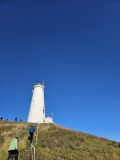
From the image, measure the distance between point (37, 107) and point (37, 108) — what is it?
0.92 ft

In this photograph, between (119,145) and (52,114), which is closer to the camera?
(119,145)

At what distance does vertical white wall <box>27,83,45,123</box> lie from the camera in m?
49.3

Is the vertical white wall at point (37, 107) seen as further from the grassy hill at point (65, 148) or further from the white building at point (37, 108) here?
the grassy hill at point (65, 148)

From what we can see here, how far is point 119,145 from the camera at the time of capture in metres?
23.4

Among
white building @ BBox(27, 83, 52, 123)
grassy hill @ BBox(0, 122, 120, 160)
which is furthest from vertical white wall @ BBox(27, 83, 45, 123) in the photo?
grassy hill @ BBox(0, 122, 120, 160)

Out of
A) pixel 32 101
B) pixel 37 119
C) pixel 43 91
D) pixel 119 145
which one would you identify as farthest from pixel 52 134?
pixel 43 91

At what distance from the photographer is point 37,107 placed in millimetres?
50375

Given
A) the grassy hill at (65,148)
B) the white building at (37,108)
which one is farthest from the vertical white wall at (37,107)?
the grassy hill at (65,148)

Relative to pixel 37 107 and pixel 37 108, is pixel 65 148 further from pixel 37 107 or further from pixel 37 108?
pixel 37 107

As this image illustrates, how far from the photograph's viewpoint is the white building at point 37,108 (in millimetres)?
49219

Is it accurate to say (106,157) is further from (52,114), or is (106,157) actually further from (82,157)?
(52,114)

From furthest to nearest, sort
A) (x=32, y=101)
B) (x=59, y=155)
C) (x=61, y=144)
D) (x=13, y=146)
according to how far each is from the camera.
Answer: (x=32, y=101)
(x=61, y=144)
(x=59, y=155)
(x=13, y=146)

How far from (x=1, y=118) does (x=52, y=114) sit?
1321cm

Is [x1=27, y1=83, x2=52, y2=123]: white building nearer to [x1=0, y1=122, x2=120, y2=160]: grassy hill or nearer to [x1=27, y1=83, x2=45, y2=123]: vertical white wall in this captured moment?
[x1=27, y1=83, x2=45, y2=123]: vertical white wall
